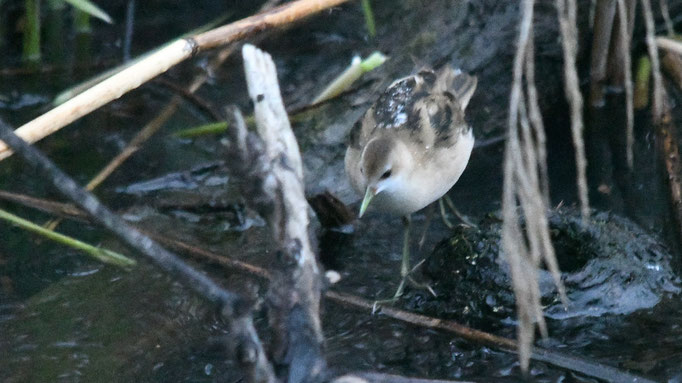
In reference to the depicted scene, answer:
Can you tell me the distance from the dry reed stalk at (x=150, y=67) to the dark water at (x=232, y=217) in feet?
3.04

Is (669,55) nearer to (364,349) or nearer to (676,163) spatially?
(676,163)

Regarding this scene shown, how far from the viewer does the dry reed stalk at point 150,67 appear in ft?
11.4

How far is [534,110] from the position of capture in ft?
6.75

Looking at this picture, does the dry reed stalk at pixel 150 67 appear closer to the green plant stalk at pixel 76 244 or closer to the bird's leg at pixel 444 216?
the green plant stalk at pixel 76 244

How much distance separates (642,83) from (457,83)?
5.16ft

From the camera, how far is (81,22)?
6.55m

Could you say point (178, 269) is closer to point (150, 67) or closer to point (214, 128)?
point (150, 67)

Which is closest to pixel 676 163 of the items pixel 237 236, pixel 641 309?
pixel 641 309

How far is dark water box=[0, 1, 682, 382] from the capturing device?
141 inches

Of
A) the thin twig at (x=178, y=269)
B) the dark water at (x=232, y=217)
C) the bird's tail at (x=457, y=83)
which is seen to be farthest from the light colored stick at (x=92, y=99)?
the bird's tail at (x=457, y=83)

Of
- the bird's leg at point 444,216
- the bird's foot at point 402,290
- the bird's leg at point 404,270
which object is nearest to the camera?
the bird's foot at point 402,290

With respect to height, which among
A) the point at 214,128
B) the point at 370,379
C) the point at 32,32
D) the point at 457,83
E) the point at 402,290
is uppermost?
the point at 32,32

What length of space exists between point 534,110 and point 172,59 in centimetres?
203

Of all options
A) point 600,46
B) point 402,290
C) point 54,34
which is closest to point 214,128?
point 402,290
